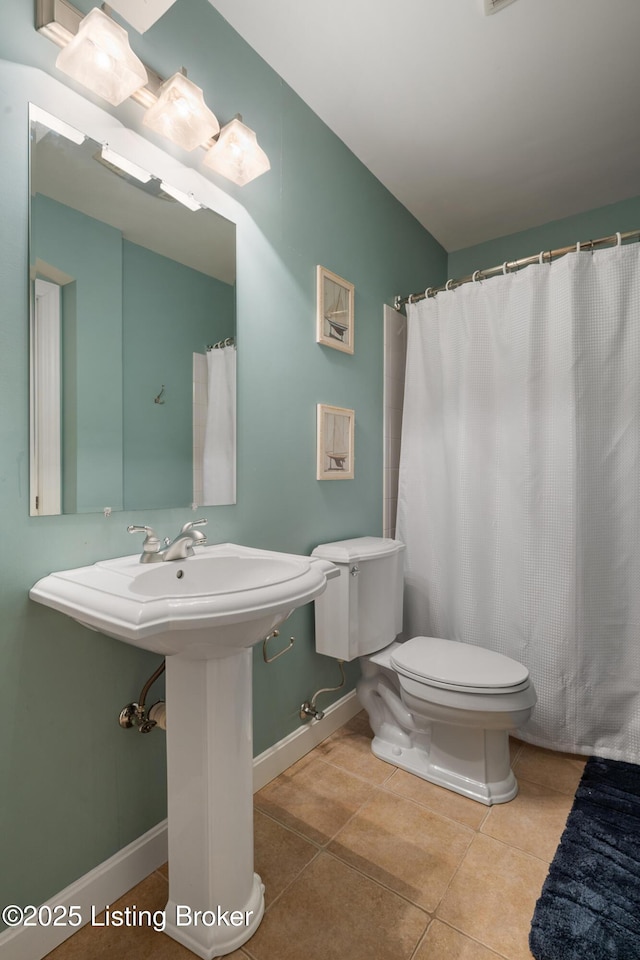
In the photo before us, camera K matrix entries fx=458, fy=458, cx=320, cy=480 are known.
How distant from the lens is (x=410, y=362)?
2260 millimetres

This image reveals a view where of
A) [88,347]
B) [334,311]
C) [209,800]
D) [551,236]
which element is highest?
[551,236]

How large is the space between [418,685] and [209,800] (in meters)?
0.79

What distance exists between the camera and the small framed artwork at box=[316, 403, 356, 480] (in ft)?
6.00

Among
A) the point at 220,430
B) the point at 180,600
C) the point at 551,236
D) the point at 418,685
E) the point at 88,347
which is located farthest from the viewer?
the point at 551,236

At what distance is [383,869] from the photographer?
1262 mm

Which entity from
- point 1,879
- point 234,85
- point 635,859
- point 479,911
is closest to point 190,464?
point 1,879

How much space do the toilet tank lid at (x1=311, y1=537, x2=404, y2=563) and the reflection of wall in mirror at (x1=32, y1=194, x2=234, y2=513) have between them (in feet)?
1.99

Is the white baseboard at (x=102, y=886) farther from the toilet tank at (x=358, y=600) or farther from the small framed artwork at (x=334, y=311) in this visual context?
the small framed artwork at (x=334, y=311)

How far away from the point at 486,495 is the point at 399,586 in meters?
0.56

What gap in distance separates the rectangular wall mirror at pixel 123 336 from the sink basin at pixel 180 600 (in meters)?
0.20

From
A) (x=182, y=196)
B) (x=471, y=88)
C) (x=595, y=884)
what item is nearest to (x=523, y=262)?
(x=471, y=88)

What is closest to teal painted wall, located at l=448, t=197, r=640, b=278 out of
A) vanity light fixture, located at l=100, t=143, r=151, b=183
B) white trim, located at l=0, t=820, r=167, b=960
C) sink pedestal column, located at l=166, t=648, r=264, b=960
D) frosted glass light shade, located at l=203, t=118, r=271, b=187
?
frosted glass light shade, located at l=203, t=118, r=271, b=187

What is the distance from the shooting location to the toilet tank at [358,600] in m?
1.69

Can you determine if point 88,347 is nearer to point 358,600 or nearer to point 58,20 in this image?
point 58,20
